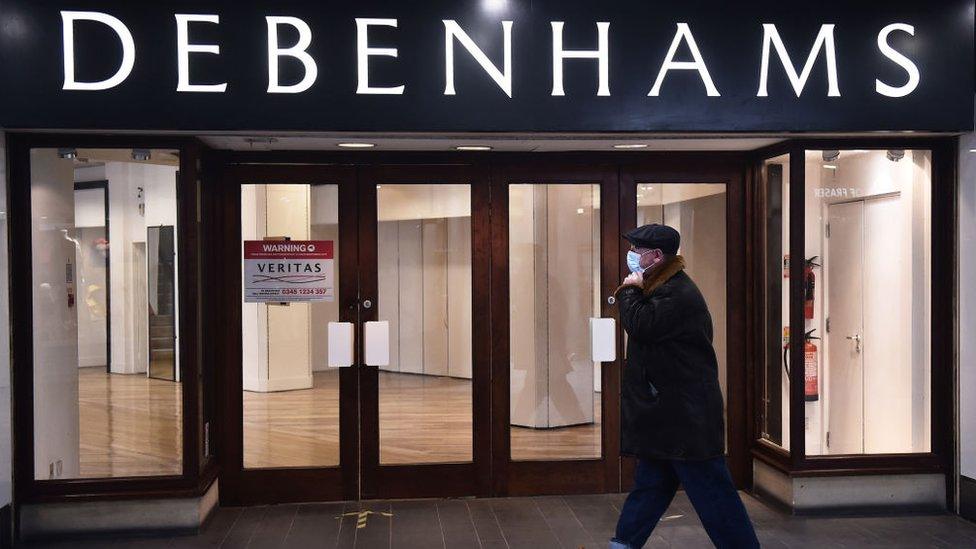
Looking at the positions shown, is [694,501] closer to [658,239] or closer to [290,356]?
[658,239]

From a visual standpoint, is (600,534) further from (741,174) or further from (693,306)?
(741,174)

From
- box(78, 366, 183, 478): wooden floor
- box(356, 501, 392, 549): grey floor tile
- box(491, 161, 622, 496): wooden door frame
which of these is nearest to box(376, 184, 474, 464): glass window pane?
box(491, 161, 622, 496): wooden door frame

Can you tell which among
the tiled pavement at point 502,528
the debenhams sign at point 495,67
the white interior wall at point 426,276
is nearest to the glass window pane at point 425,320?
the white interior wall at point 426,276

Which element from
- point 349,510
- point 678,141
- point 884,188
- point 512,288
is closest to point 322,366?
point 349,510

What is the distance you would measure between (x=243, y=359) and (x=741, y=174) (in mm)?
3607

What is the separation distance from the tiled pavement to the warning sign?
1.40 meters

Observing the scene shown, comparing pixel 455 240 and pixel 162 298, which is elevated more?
pixel 455 240

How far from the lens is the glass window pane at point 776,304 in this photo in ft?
20.0

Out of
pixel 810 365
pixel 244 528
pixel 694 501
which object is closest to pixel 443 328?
pixel 244 528

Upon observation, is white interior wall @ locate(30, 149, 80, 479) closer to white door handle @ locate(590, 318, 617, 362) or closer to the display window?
white door handle @ locate(590, 318, 617, 362)

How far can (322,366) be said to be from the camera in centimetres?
617

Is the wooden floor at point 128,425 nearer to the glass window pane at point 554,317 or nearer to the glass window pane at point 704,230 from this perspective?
the glass window pane at point 554,317

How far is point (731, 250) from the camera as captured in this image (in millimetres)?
6410

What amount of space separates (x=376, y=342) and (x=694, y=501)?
2487mm
